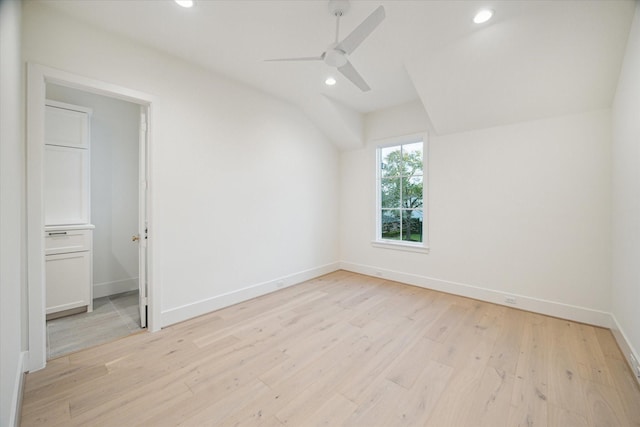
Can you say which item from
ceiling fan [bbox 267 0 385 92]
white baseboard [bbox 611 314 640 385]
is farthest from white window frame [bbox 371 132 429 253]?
ceiling fan [bbox 267 0 385 92]

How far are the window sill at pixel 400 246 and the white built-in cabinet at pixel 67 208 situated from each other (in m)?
4.03

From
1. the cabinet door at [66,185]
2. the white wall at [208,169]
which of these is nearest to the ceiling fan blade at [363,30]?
the white wall at [208,169]

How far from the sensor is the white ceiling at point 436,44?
209cm

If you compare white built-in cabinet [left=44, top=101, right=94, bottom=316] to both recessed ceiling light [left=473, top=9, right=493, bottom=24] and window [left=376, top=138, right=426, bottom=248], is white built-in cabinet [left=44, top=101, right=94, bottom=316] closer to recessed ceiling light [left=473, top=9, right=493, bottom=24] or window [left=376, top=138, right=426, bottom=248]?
window [left=376, top=138, right=426, bottom=248]

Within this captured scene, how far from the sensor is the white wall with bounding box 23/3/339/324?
7.55ft

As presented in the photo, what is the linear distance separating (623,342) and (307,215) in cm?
372

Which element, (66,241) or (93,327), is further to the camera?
(66,241)

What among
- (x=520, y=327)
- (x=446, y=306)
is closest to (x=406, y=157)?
(x=446, y=306)

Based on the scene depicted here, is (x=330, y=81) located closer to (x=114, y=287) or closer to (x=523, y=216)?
(x=523, y=216)

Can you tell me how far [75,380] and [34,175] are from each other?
1.58 m

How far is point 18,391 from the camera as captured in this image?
162 centimetres

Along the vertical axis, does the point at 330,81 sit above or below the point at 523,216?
above

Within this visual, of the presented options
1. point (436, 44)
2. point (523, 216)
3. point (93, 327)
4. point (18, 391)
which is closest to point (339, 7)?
point (436, 44)

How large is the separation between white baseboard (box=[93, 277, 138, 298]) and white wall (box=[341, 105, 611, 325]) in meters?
4.16
